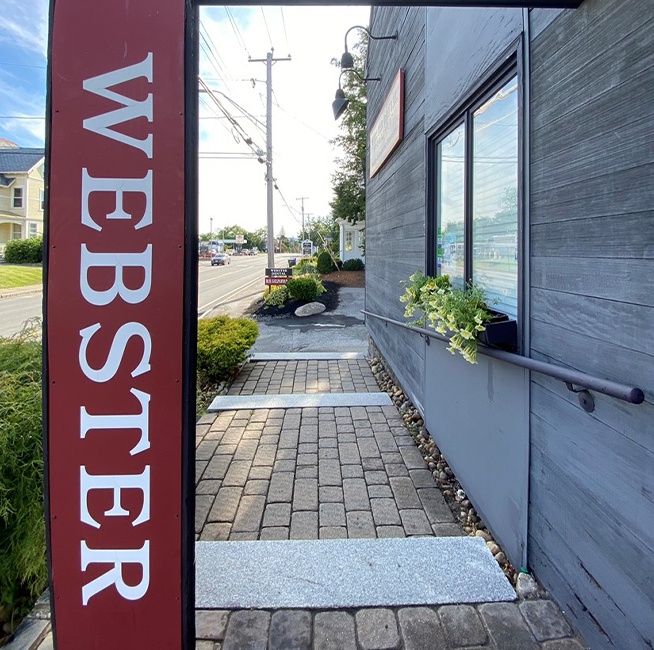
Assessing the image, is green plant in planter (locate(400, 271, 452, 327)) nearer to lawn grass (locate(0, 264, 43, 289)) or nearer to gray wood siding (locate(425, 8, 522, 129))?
gray wood siding (locate(425, 8, 522, 129))

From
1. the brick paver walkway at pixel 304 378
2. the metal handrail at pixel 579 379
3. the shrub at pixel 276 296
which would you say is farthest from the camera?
the shrub at pixel 276 296

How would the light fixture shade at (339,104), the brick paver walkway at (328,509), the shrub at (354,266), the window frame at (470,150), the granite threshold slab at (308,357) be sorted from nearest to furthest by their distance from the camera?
the brick paver walkway at (328,509) < the window frame at (470,150) < the light fixture shade at (339,104) < the granite threshold slab at (308,357) < the shrub at (354,266)

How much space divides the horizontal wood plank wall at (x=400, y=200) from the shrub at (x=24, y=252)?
96.9 feet

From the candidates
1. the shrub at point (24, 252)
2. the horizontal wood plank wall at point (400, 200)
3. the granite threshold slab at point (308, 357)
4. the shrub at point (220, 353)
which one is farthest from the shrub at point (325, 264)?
the shrub at point (220, 353)

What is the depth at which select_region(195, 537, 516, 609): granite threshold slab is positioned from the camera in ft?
6.86

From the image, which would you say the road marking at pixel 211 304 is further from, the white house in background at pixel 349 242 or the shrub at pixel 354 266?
the white house in background at pixel 349 242

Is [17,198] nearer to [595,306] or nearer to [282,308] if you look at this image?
[282,308]

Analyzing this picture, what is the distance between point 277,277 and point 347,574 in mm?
13582

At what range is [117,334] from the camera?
147 centimetres

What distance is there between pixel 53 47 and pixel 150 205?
564 mm

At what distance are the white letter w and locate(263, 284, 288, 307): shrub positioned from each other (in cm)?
1314

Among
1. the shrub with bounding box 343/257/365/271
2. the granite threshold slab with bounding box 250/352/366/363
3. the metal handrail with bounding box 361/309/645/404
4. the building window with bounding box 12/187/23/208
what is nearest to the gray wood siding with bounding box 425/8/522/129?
the metal handrail with bounding box 361/309/645/404

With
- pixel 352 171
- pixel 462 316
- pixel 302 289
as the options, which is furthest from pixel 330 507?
pixel 352 171

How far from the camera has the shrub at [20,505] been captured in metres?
2.14
